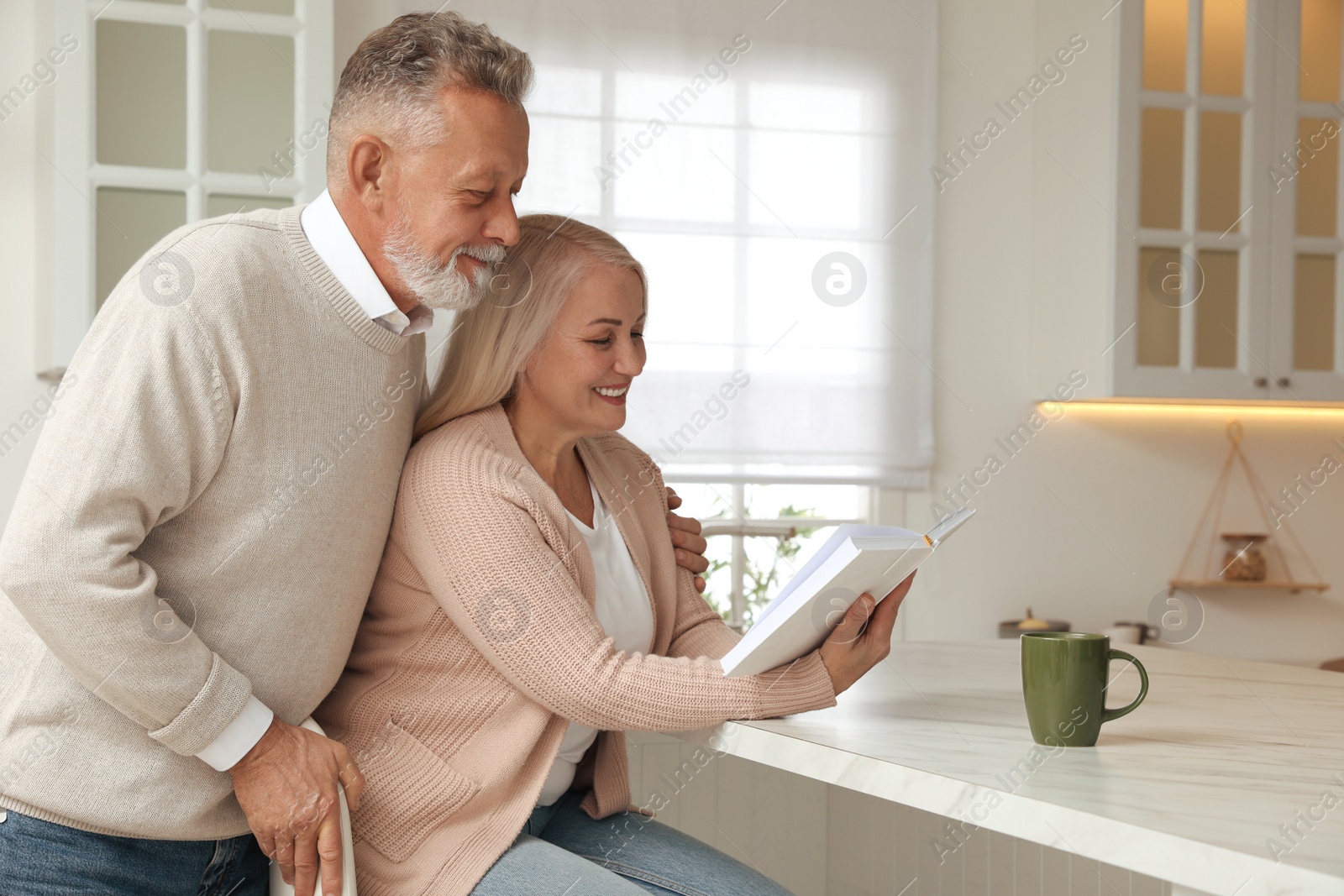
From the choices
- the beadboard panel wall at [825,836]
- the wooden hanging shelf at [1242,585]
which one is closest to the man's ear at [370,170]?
the beadboard panel wall at [825,836]

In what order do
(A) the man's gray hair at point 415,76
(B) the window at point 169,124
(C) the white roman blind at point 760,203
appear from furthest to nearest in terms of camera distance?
(C) the white roman blind at point 760,203
(B) the window at point 169,124
(A) the man's gray hair at point 415,76

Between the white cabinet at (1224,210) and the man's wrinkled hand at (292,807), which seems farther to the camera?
the white cabinet at (1224,210)

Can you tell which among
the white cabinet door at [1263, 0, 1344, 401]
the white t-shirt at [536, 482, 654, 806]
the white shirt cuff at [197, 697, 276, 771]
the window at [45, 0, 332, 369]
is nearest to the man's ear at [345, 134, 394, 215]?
the white t-shirt at [536, 482, 654, 806]

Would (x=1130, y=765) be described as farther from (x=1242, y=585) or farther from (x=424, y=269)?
(x=1242, y=585)

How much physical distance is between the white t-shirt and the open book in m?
0.24

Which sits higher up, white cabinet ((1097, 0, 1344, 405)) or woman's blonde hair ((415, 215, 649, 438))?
white cabinet ((1097, 0, 1344, 405))

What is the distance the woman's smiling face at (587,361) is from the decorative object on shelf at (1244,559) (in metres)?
2.90

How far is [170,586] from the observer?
3.89ft

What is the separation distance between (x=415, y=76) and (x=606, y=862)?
2.93 ft

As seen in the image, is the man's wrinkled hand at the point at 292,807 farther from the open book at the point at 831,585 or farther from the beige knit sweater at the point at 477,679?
the open book at the point at 831,585

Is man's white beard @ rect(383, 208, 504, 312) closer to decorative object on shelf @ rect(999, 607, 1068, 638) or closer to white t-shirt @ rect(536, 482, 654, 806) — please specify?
white t-shirt @ rect(536, 482, 654, 806)

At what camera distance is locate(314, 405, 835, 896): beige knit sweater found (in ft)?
4.02

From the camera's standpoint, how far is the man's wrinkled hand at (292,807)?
1.17m

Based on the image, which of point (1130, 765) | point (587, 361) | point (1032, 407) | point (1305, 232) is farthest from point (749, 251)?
point (1130, 765)
